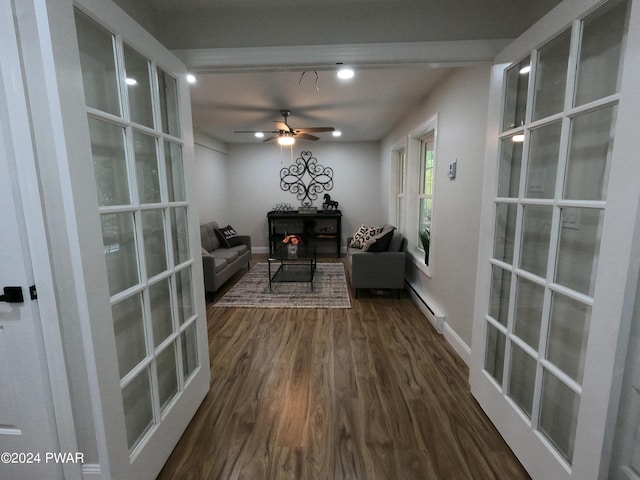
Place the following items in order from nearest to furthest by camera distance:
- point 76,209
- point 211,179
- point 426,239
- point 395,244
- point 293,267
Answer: point 76,209
point 426,239
point 395,244
point 293,267
point 211,179

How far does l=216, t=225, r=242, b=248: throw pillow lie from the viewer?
5.06 m

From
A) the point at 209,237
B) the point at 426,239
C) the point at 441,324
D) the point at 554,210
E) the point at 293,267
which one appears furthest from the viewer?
the point at 293,267

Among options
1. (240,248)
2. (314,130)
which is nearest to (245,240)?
(240,248)

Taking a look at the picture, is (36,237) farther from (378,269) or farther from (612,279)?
(378,269)

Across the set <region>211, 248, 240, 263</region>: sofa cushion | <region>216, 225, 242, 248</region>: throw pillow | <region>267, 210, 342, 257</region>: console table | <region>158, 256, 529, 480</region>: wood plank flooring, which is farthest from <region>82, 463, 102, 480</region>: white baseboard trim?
<region>267, 210, 342, 257</region>: console table

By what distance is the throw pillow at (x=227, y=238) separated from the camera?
16.6ft

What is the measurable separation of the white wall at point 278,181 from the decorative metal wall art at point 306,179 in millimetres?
92

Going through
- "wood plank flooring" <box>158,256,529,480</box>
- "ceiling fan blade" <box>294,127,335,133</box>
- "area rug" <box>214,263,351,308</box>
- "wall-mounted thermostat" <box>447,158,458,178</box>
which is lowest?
"wood plank flooring" <box>158,256,529,480</box>

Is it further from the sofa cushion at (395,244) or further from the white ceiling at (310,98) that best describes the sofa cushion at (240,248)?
the sofa cushion at (395,244)

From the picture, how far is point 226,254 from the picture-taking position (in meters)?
4.51

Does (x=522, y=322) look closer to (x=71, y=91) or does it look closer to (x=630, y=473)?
(x=630, y=473)

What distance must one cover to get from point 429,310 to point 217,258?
2.88m

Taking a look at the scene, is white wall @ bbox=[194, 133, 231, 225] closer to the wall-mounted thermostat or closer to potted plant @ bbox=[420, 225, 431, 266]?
potted plant @ bbox=[420, 225, 431, 266]

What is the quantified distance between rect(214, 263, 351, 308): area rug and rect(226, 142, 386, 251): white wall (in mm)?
1974
